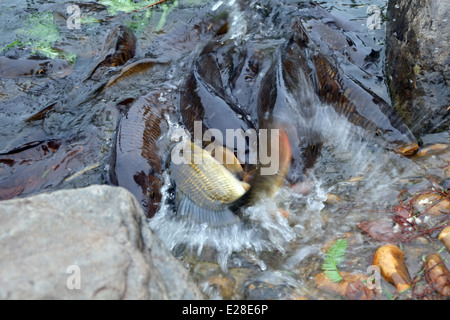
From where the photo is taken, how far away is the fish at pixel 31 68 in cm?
668

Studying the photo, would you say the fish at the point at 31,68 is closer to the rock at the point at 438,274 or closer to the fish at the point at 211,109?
the fish at the point at 211,109

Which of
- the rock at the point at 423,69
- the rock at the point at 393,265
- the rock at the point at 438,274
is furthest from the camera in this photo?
the rock at the point at 423,69

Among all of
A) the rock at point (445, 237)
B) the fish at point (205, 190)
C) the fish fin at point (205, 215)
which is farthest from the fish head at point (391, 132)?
the fish fin at point (205, 215)

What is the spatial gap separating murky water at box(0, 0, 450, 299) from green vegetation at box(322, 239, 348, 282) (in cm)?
7

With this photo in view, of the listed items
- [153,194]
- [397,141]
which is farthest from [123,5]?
[397,141]

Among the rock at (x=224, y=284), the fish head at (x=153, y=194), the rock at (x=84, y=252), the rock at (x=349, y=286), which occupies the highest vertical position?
the rock at (x=84, y=252)

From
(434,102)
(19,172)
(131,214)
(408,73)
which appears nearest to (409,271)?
(131,214)

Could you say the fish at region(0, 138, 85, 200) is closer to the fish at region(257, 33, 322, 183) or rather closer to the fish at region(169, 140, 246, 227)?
the fish at region(169, 140, 246, 227)

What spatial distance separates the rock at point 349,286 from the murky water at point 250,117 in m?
0.09

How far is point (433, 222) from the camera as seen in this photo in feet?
11.4

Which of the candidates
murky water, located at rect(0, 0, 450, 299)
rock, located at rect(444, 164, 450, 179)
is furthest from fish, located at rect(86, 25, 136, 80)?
rock, located at rect(444, 164, 450, 179)

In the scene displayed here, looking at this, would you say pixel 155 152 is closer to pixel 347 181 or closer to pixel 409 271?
pixel 347 181

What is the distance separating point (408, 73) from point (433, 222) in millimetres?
2621
